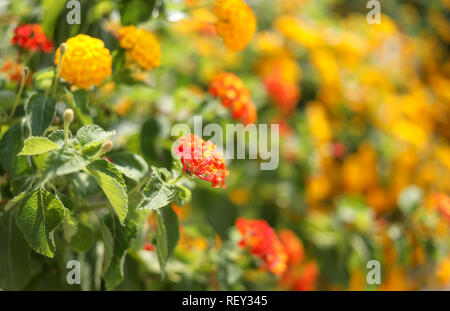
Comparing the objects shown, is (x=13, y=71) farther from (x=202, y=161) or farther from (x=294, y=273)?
(x=294, y=273)

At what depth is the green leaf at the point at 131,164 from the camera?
2.45 feet

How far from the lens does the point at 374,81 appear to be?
6.72 feet

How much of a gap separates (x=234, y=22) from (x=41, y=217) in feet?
1.65

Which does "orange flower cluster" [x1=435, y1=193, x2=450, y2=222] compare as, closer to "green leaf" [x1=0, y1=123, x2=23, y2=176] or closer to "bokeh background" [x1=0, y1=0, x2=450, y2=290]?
"bokeh background" [x1=0, y1=0, x2=450, y2=290]

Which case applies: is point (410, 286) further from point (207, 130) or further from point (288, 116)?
point (207, 130)

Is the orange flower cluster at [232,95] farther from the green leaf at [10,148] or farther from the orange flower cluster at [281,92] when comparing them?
the orange flower cluster at [281,92]

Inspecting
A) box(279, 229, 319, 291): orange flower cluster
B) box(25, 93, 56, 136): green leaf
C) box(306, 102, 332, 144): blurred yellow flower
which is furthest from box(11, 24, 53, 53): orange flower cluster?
box(306, 102, 332, 144): blurred yellow flower

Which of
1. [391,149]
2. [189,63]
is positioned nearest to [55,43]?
[189,63]

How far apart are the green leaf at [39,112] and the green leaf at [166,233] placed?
0.22m

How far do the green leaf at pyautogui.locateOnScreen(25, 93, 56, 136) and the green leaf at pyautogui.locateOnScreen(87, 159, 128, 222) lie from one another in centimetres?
14

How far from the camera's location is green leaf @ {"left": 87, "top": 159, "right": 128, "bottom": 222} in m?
0.61

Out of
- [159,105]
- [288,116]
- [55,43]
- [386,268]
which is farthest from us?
[288,116]

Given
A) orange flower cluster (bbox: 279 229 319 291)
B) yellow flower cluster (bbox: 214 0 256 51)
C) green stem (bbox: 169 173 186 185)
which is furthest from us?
orange flower cluster (bbox: 279 229 319 291)
